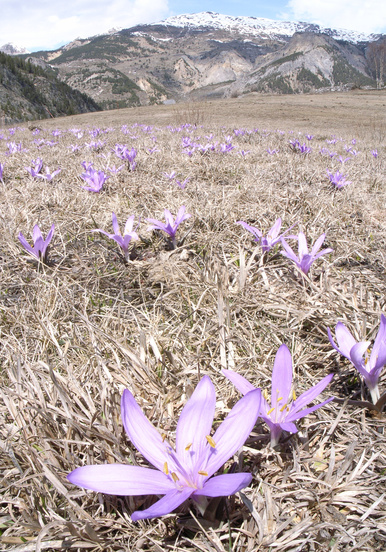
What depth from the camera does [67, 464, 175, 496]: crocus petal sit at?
64 centimetres

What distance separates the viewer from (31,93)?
6688 cm

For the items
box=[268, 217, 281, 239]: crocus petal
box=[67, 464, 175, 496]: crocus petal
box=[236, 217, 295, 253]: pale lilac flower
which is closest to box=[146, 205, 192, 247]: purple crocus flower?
box=[236, 217, 295, 253]: pale lilac flower

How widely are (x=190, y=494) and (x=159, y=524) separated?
151mm

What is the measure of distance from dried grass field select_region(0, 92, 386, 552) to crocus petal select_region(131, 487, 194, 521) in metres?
0.09

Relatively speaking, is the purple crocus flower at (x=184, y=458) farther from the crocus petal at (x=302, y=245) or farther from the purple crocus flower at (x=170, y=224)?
the purple crocus flower at (x=170, y=224)

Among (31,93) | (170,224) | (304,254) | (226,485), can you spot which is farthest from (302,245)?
(31,93)

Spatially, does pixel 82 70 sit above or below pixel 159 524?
above

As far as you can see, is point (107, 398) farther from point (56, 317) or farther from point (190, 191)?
point (190, 191)

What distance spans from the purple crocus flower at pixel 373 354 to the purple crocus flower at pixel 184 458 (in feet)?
1.20

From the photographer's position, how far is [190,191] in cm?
291

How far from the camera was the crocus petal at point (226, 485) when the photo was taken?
60 centimetres

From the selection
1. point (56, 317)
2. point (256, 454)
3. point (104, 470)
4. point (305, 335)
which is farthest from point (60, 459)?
point (305, 335)

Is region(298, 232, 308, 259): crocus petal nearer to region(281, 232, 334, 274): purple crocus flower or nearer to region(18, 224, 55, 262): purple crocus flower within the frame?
region(281, 232, 334, 274): purple crocus flower

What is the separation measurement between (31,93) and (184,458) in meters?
81.9
